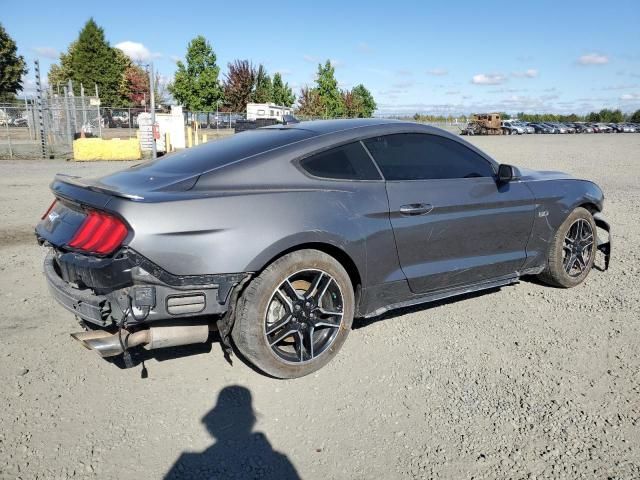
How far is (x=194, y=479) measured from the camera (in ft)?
8.13

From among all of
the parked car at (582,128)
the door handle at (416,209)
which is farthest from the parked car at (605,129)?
the door handle at (416,209)

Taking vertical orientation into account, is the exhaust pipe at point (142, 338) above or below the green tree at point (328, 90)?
below

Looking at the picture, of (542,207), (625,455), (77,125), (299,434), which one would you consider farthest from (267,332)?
(77,125)

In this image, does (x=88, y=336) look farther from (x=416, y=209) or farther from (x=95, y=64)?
(x=95, y=64)

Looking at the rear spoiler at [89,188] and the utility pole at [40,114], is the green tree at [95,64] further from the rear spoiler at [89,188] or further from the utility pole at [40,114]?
the rear spoiler at [89,188]

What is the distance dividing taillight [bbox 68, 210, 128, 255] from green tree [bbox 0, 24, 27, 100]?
62.5 metres

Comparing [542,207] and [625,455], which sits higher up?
[542,207]

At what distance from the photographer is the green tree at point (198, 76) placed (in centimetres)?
4847

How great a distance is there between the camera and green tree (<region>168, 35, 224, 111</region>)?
48469 millimetres

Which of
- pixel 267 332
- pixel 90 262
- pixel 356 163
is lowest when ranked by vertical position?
pixel 267 332

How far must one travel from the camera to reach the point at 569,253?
501cm

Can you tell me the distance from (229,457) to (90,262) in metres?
1.29

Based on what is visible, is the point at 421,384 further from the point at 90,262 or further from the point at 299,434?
the point at 90,262

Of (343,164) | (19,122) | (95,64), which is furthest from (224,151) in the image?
(95,64)
